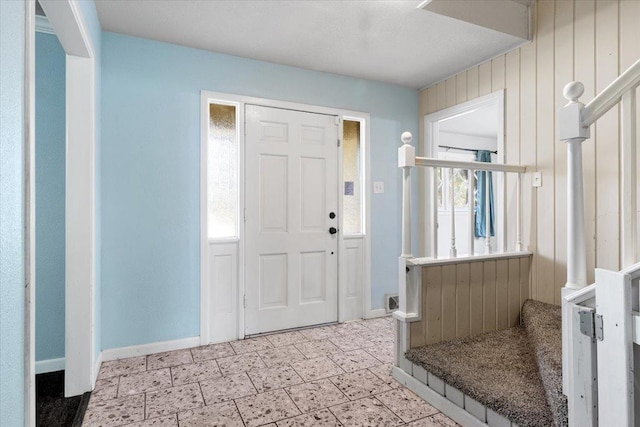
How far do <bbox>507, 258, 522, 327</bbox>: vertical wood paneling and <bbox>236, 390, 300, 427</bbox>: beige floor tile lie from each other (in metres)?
1.70

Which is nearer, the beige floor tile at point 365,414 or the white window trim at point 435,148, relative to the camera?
the beige floor tile at point 365,414

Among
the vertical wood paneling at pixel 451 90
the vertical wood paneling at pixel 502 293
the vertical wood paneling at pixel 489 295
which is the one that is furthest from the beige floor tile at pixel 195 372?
the vertical wood paneling at pixel 451 90

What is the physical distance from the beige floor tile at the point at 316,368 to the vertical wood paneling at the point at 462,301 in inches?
33.9

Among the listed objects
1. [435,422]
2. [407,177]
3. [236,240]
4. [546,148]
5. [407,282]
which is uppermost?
[546,148]

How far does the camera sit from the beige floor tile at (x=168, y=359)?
8.58 feet

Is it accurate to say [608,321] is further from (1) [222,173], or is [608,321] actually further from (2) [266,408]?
(1) [222,173]

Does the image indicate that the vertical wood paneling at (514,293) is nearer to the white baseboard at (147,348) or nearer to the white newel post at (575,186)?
the white newel post at (575,186)

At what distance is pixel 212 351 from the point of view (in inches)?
113

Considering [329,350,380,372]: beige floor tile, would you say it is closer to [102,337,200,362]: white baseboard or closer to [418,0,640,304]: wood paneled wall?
[102,337,200,362]: white baseboard

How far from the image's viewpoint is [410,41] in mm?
2877

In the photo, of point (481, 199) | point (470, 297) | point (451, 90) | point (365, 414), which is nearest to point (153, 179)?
point (365, 414)

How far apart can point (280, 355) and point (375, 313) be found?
4.14 ft

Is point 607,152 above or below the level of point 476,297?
above

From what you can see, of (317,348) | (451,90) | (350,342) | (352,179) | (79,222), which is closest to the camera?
(79,222)
